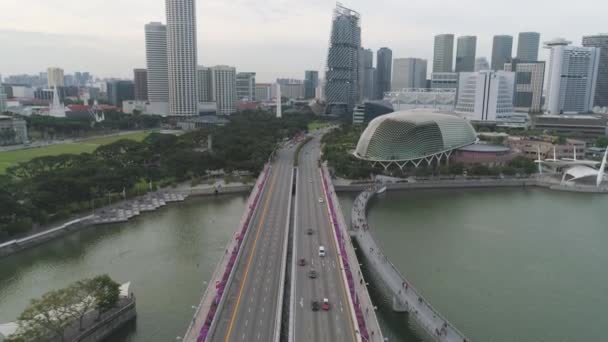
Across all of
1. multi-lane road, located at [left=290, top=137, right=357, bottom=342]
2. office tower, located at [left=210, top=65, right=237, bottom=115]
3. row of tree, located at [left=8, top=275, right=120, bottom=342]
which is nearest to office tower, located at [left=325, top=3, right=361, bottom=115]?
office tower, located at [left=210, top=65, right=237, bottom=115]

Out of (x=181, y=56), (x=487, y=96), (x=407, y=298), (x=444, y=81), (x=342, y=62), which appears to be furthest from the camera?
(x=444, y=81)

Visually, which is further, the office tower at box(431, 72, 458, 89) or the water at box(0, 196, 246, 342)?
the office tower at box(431, 72, 458, 89)

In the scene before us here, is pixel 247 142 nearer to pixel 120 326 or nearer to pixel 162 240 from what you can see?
pixel 162 240

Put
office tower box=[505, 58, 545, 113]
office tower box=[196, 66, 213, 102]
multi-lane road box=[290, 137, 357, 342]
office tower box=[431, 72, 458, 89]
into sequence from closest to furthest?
1. multi-lane road box=[290, 137, 357, 342]
2. office tower box=[196, 66, 213, 102]
3. office tower box=[505, 58, 545, 113]
4. office tower box=[431, 72, 458, 89]

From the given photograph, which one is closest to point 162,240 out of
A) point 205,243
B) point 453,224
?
point 205,243

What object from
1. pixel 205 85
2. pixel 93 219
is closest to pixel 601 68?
pixel 205 85

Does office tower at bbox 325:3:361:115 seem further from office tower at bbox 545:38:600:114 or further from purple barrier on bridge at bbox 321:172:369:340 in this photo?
purple barrier on bridge at bbox 321:172:369:340

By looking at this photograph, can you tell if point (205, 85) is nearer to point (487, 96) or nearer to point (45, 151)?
point (45, 151)
